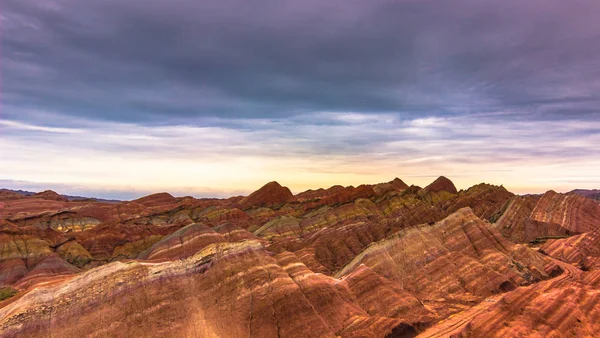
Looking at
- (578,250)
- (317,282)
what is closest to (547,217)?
(578,250)

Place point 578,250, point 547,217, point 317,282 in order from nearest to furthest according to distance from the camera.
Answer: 1. point 317,282
2. point 578,250
3. point 547,217

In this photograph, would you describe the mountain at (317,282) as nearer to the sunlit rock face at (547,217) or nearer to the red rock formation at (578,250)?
the red rock formation at (578,250)

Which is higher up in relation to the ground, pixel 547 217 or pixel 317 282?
pixel 547 217

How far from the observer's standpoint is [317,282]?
183 ft

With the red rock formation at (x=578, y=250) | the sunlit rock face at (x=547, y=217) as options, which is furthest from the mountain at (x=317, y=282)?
the sunlit rock face at (x=547, y=217)

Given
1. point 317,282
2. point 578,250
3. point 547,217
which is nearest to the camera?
point 317,282

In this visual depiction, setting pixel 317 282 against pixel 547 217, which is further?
pixel 547 217

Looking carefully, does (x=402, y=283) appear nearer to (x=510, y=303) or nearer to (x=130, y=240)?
(x=510, y=303)

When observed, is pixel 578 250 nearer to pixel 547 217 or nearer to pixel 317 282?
pixel 547 217

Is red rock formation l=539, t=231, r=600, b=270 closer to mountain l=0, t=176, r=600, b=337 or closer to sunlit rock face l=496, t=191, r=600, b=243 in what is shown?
mountain l=0, t=176, r=600, b=337

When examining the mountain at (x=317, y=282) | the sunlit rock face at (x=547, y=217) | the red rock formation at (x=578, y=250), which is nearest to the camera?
the mountain at (x=317, y=282)

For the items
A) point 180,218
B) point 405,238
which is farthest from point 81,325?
point 180,218

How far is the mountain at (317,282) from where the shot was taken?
43.2m

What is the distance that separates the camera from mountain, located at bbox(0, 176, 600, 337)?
43.2m
